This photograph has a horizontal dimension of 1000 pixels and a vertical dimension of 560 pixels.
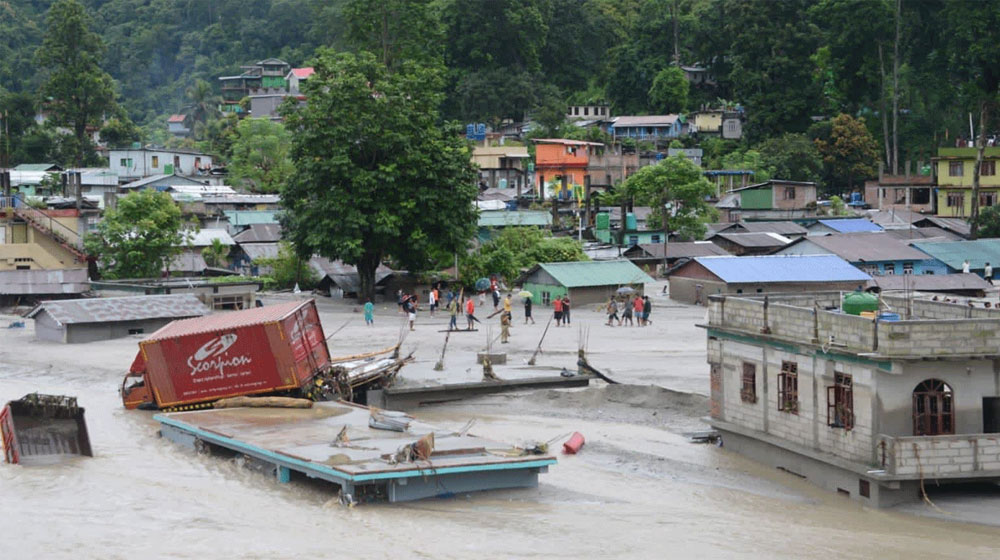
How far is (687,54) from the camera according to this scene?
337ft

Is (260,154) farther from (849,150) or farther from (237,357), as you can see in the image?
(237,357)

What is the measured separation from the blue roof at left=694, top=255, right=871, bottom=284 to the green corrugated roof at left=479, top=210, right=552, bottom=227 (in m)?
16.6

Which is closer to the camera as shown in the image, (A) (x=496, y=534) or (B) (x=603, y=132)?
(A) (x=496, y=534)

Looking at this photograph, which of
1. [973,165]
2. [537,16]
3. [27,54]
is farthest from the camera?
[27,54]

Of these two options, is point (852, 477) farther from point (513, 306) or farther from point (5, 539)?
point (513, 306)

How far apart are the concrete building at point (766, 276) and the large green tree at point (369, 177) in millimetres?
8351

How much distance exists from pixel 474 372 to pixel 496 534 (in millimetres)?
12080

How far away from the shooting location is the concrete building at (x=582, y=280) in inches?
1854

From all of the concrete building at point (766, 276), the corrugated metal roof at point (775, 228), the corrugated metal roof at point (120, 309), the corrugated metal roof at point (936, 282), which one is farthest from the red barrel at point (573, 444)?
the corrugated metal roof at point (775, 228)

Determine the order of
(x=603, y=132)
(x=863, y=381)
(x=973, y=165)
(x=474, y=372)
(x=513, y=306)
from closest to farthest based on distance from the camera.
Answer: (x=863, y=381), (x=474, y=372), (x=513, y=306), (x=973, y=165), (x=603, y=132)

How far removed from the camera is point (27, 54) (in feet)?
424

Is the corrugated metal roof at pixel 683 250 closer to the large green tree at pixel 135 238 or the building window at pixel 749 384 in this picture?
the large green tree at pixel 135 238

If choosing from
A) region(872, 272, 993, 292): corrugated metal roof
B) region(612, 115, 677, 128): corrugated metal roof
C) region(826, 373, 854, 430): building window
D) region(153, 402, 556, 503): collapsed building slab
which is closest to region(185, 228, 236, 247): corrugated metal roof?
region(872, 272, 993, 292): corrugated metal roof

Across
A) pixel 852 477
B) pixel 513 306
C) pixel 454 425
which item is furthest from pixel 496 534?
pixel 513 306
